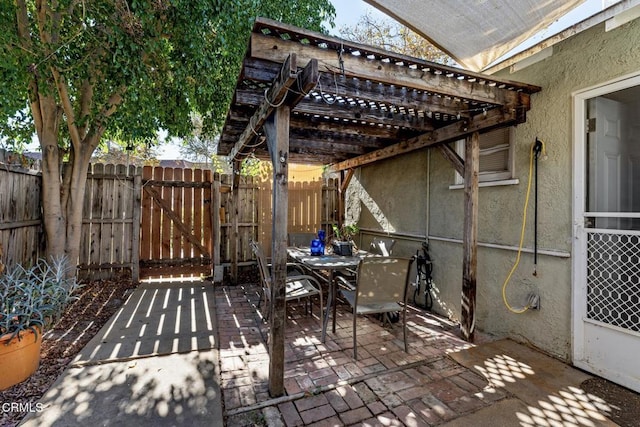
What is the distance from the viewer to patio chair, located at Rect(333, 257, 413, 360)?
8.83 ft

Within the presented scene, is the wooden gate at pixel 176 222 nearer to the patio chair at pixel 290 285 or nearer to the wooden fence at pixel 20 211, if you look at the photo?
the wooden fence at pixel 20 211

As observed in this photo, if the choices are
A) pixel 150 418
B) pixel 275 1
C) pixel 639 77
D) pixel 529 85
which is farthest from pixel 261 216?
pixel 639 77

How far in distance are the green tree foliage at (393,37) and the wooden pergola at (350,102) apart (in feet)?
17.7

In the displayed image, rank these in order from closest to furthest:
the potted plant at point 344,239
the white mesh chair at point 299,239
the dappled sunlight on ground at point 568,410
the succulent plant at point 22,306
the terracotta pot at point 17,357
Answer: the dappled sunlight on ground at point 568,410 < the terracotta pot at point 17,357 < the succulent plant at point 22,306 < the potted plant at point 344,239 < the white mesh chair at point 299,239

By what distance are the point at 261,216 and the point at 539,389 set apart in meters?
4.82

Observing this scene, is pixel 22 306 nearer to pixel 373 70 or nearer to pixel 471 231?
pixel 373 70

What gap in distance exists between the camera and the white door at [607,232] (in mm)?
2330

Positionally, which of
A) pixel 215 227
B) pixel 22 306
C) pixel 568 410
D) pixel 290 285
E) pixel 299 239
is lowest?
pixel 568 410

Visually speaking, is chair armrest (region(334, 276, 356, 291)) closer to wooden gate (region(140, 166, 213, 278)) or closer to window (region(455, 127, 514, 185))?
window (region(455, 127, 514, 185))

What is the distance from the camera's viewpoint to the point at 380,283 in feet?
9.07

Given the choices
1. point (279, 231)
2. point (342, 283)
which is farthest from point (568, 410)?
point (279, 231)

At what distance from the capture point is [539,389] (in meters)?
2.22

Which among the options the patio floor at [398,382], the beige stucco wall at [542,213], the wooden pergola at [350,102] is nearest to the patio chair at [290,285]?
the patio floor at [398,382]

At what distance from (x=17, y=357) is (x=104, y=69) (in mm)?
2823
